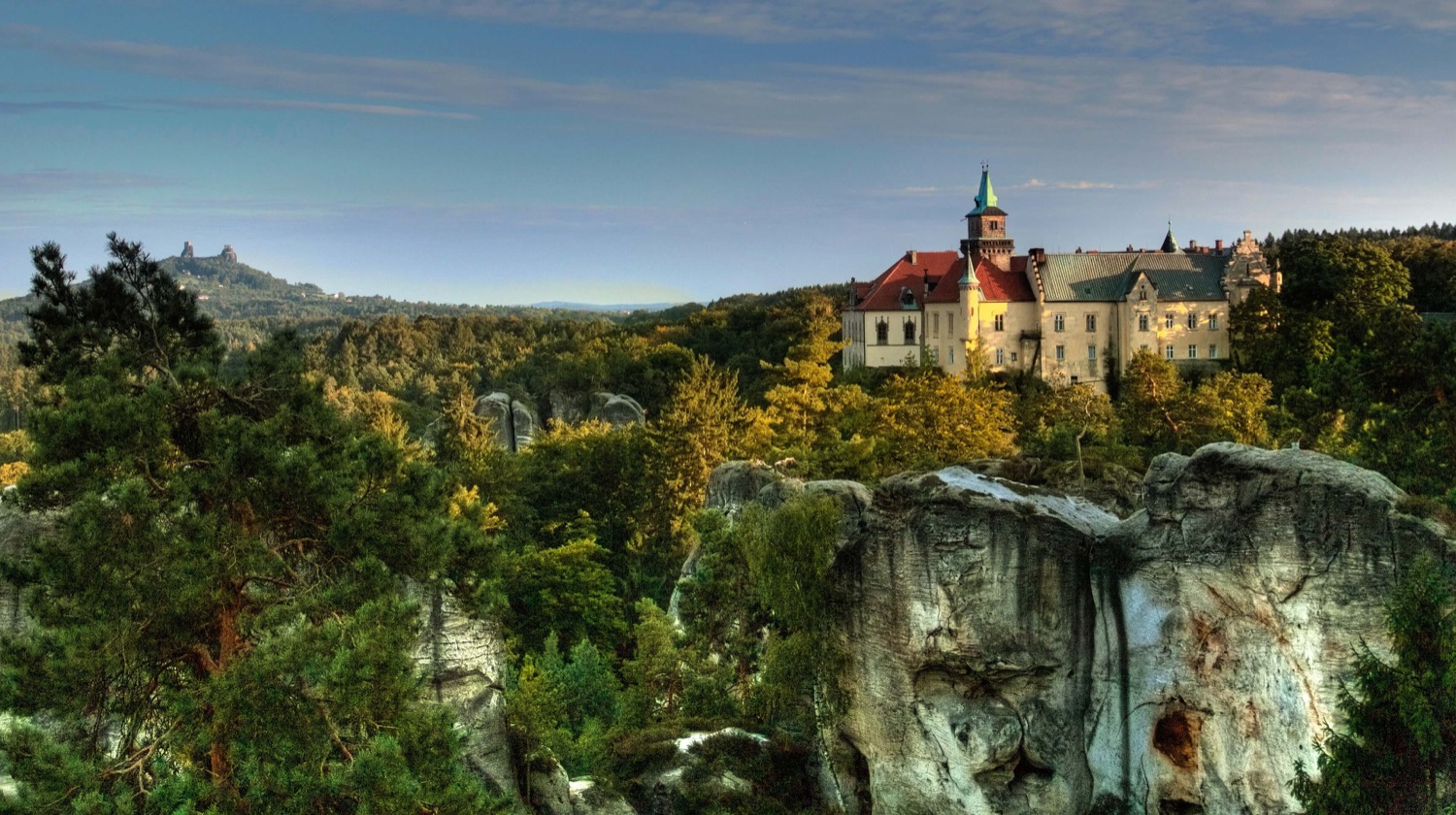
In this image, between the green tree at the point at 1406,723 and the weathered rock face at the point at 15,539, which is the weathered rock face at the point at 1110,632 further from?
the weathered rock face at the point at 15,539

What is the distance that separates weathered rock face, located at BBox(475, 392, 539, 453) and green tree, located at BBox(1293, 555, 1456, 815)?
61.2 meters

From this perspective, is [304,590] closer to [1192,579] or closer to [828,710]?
[828,710]

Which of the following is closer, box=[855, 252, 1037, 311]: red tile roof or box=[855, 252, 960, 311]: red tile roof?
box=[855, 252, 1037, 311]: red tile roof

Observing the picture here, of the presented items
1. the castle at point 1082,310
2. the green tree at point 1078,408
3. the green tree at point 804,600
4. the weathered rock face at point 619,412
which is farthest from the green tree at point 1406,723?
the weathered rock face at point 619,412

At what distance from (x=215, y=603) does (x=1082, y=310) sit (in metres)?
53.6

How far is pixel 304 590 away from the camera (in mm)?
15820

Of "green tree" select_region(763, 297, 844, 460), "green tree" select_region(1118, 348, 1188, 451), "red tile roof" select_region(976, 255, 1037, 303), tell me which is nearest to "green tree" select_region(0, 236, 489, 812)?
"green tree" select_region(763, 297, 844, 460)

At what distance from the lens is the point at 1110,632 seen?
66.3 ft

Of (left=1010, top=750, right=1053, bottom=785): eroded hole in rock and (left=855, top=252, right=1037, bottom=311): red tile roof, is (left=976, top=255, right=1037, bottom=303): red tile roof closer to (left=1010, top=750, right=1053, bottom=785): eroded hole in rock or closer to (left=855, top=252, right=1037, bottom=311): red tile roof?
(left=855, top=252, right=1037, bottom=311): red tile roof

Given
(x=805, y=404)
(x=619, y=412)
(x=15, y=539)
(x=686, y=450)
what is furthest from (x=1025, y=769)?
(x=619, y=412)

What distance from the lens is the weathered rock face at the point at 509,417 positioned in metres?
74.8

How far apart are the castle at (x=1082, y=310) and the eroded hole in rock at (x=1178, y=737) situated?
4193 centimetres

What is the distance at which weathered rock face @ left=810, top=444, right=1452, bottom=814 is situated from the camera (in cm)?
1730

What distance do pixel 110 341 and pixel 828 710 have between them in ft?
41.6
